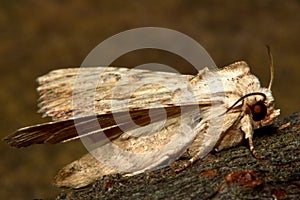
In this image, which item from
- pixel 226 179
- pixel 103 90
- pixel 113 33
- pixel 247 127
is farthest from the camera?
pixel 113 33

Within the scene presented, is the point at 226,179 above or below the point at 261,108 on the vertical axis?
below

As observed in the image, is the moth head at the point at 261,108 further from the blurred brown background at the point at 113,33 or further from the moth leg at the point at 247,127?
the blurred brown background at the point at 113,33

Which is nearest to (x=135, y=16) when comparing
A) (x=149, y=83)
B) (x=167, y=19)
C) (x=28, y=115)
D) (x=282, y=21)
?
(x=167, y=19)

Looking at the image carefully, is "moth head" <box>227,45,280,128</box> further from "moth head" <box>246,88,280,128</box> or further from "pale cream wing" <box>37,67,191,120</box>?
"pale cream wing" <box>37,67,191,120</box>

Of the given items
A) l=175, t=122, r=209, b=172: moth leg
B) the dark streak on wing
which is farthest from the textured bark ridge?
the dark streak on wing

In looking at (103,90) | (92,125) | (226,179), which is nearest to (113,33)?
(103,90)

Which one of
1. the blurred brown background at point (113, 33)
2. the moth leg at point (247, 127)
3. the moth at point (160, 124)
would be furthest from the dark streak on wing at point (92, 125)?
the blurred brown background at point (113, 33)

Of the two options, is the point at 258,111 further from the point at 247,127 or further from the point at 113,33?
the point at 113,33
